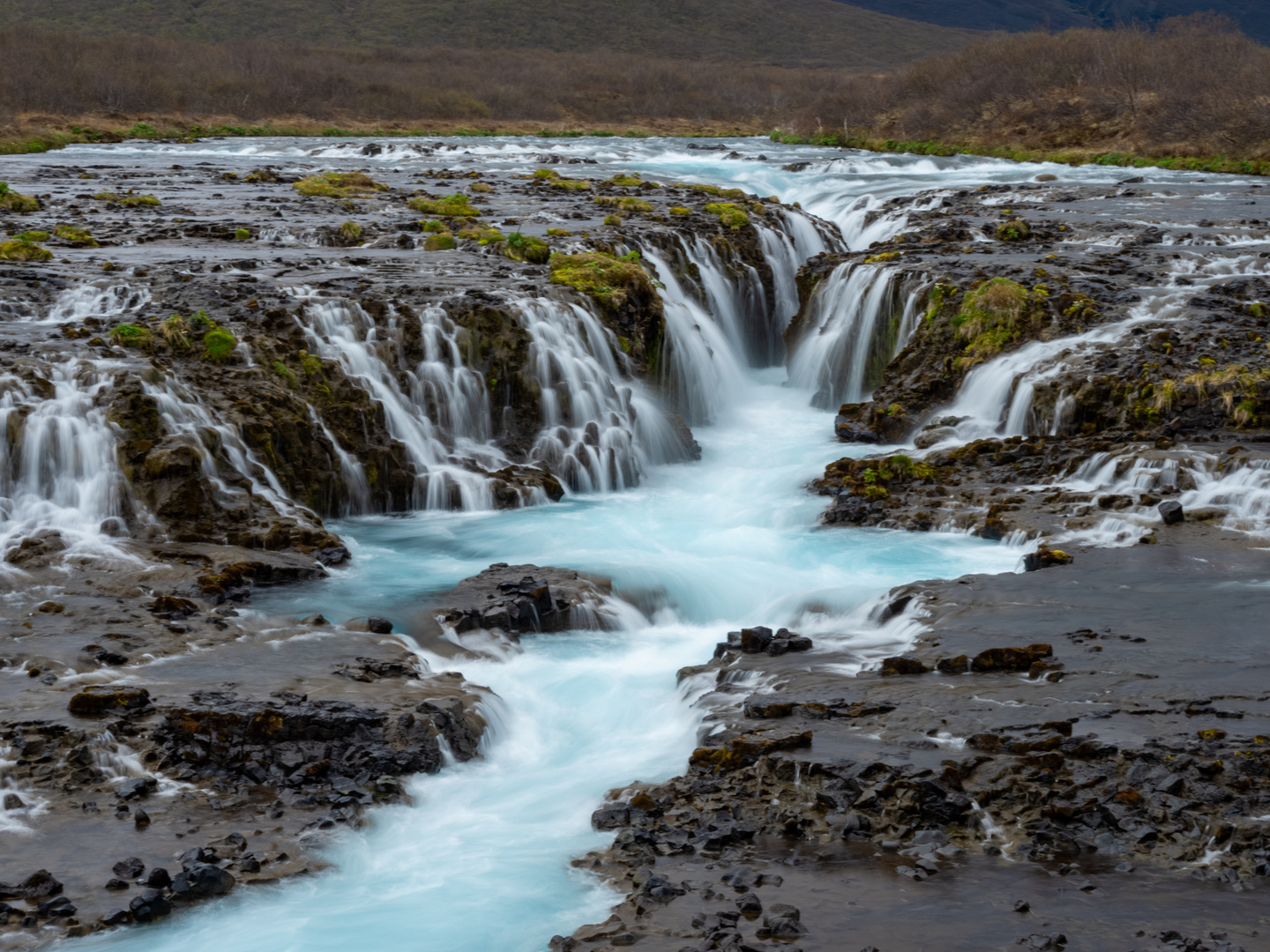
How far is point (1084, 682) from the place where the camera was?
339 inches

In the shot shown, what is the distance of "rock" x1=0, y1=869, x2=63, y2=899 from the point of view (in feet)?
20.9

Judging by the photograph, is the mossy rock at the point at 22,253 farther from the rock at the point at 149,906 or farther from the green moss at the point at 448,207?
the rock at the point at 149,906

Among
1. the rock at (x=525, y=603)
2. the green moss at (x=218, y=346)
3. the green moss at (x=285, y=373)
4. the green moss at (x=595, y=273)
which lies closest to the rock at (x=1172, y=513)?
the rock at (x=525, y=603)

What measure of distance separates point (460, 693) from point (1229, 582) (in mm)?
6987

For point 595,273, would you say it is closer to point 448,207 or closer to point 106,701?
point 448,207

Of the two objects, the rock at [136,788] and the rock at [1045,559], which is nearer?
the rock at [136,788]

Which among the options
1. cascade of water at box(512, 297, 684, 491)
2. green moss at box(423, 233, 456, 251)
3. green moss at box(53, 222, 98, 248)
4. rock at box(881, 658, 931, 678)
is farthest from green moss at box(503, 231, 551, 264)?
rock at box(881, 658, 931, 678)

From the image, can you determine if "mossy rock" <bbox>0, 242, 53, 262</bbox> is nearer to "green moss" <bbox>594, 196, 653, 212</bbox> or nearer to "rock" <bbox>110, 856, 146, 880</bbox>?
"green moss" <bbox>594, 196, 653, 212</bbox>

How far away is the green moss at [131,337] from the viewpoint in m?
14.1

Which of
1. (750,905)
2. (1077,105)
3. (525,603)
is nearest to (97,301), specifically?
(525,603)

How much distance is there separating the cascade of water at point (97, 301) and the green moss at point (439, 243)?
597 cm

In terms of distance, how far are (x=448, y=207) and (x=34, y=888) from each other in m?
20.8

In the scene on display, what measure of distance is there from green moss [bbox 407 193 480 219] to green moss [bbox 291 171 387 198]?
2.58 metres

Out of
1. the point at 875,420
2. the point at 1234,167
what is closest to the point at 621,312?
the point at 875,420
